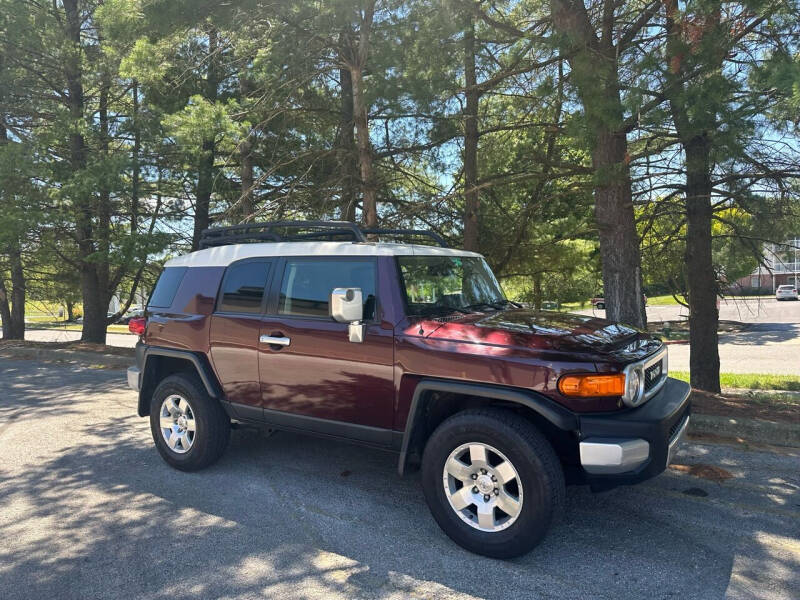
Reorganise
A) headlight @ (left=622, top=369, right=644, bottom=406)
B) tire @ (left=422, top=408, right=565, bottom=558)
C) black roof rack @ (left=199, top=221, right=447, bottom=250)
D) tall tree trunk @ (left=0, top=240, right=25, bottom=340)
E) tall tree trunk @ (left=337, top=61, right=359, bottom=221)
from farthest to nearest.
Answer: tall tree trunk @ (left=0, top=240, right=25, bottom=340), tall tree trunk @ (left=337, top=61, right=359, bottom=221), black roof rack @ (left=199, top=221, right=447, bottom=250), headlight @ (left=622, top=369, right=644, bottom=406), tire @ (left=422, top=408, right=565, bottom=558)

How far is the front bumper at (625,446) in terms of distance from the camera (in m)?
3.04

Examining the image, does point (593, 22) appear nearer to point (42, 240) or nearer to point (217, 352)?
point (217, 352)

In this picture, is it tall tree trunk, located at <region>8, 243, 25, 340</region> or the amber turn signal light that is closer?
the amber turn signal light

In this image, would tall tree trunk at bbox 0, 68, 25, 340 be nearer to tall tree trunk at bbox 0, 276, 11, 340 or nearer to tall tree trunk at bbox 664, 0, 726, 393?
tall tree trunk at bbox 0, 276, 11, 340

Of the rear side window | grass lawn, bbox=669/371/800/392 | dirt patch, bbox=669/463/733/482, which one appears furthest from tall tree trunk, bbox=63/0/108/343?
grass lawn, bbox=669/371/800/392

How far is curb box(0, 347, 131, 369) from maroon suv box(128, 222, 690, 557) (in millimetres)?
6790

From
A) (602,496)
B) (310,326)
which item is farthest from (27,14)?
(602,496)

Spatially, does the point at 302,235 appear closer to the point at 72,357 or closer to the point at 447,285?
the point at 447,285

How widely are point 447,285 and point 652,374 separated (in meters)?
1.56

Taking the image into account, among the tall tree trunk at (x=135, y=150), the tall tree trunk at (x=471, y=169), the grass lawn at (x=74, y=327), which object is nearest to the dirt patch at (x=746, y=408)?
the tall tree trunk at (x=471, y=169)

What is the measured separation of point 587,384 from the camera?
316 centimetres

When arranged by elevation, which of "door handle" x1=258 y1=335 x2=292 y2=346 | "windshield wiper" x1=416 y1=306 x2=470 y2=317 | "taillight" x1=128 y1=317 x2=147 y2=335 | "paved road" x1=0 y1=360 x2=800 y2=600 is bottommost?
"paved road" x1=0 y1=360 x2=800 y2=600

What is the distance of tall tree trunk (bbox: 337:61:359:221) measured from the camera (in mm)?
10195

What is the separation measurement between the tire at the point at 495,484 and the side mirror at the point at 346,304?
0.90 meters
